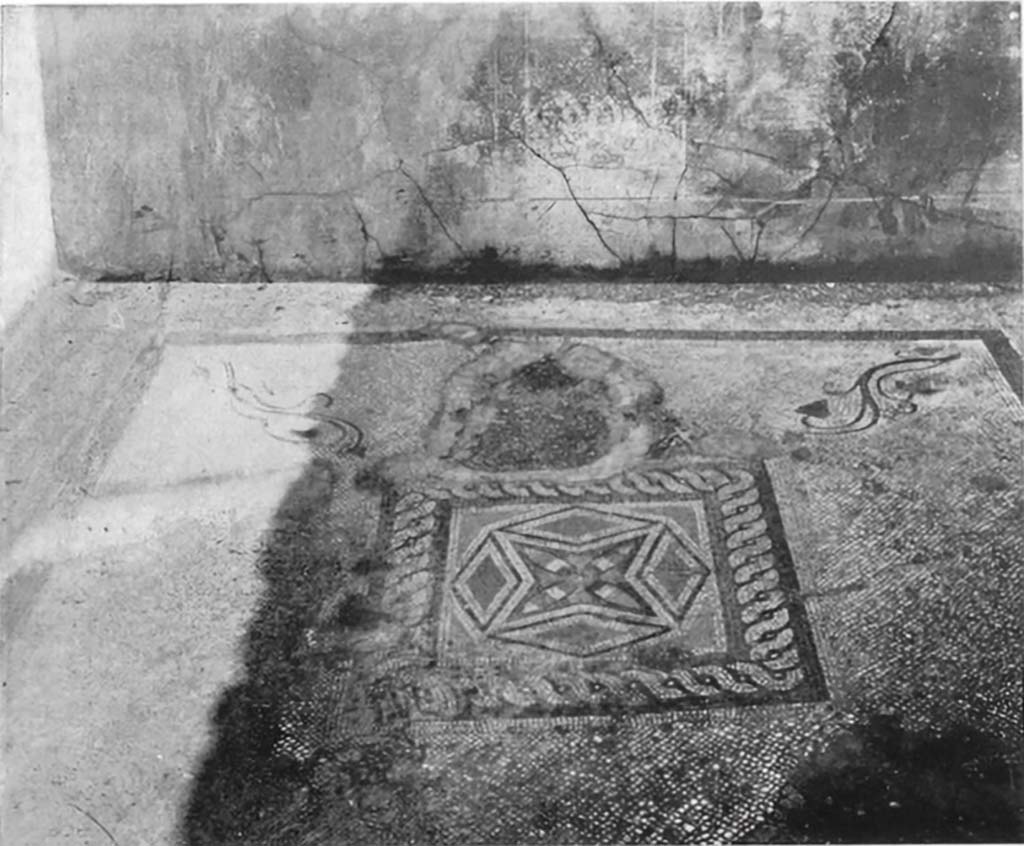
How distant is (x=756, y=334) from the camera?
12.7 ft

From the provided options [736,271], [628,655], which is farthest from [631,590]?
[736,271]

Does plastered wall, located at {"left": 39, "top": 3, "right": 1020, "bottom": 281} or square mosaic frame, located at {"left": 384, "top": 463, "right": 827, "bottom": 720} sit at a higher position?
plastered wall, located at {"left": 39, "top": 3, "right": 1020, "bottom": 281}

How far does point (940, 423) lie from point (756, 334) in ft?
2.01

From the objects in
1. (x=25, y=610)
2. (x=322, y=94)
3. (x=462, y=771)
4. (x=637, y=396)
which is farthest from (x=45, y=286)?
(x=462, y=771)

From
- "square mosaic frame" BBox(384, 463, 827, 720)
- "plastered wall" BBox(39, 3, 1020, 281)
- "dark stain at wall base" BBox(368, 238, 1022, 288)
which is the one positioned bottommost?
"square mosaic frame" BBox(384, 463, 827, 720)

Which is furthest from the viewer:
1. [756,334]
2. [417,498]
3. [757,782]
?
[756,334]

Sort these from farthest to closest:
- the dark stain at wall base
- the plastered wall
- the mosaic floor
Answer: the dark stain at wall base, the plastered wall, the mosaic floor

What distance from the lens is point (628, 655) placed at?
2.78 meters

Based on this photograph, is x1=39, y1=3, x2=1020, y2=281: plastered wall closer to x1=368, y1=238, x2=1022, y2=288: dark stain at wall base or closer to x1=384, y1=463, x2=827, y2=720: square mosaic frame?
x1=368, y1=238, x2=1022, y2=288: dark stain at wall base

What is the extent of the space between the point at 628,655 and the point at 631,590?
0.20 meters

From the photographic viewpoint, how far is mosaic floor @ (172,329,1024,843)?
246 cm

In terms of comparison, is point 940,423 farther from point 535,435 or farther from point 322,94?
point 322,94

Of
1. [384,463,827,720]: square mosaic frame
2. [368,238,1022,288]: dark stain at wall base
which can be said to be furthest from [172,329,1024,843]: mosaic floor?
[368,238,1022,288]: dark stain at wall base

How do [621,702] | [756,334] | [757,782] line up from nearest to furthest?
[757,782]
[621,702]
[756,334]
